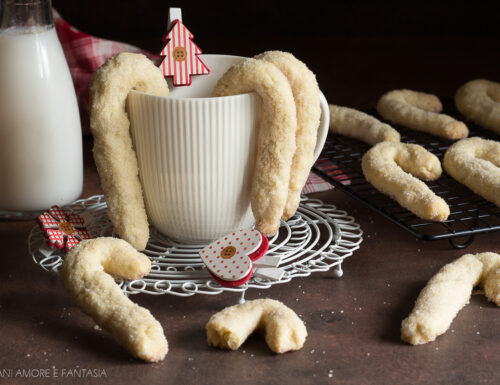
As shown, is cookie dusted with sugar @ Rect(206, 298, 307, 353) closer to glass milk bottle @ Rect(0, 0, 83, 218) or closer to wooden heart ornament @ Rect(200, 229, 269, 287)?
wooden heart ornament @ Rect(200, 229, 269, 287)

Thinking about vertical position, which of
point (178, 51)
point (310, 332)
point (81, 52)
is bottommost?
point (310, 332)

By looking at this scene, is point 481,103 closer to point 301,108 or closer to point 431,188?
point 431,188

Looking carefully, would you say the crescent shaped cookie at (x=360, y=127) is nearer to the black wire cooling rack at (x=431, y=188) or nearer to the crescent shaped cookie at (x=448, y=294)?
the black wire cooling rack at (x=431, y=188)

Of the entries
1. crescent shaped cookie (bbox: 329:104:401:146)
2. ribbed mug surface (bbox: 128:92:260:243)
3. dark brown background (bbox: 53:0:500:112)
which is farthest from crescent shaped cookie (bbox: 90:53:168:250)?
dark brown background (bbox: 53:0:500:112)

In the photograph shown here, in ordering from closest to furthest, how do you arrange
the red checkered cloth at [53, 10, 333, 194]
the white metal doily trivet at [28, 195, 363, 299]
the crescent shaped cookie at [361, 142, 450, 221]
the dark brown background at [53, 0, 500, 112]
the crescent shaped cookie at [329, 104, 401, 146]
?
the white metal doily trivet at [28, 195, 363, 299]
the crescent shaped cookie at [361, 142, 450, 221]
the crescent shaped cookie at [329, 104, 401, 146]
the red checkered cloth at [53, 10, 333, 194]
the dark brown background at [53, 0, 500, 112]

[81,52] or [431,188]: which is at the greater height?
[81,52]

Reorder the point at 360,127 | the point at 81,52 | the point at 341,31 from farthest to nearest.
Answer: the point at 341,31, the point at 81,52, the point at 360,127

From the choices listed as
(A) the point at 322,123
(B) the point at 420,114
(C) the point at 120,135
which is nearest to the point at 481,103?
(B) the point at 420,114
